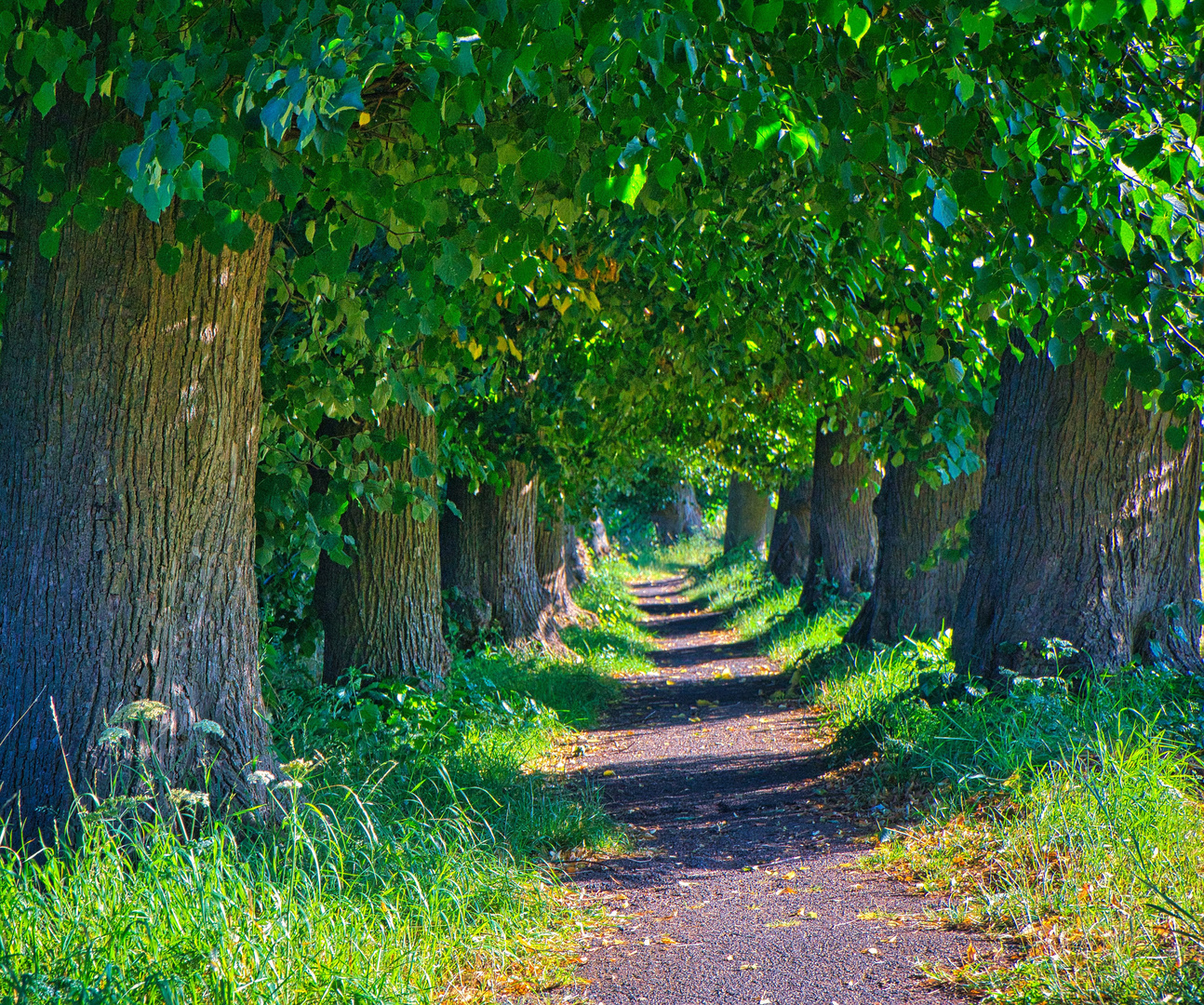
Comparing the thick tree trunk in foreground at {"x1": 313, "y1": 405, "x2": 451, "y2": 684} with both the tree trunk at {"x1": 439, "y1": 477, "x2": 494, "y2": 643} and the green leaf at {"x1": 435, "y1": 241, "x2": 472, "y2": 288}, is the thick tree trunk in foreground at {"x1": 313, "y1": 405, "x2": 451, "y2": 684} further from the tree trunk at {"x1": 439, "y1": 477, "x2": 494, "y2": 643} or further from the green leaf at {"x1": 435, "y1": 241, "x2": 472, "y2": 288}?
the green leaf at {"x1": 435, "y1": 241, "x2": 472, "y2": 288}

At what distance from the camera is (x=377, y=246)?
18.4ft

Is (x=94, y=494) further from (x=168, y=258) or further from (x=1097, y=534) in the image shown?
(x=1097, y=534)

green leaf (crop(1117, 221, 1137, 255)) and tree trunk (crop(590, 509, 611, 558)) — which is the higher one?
green leaf (crop(1117, 221, 1137, 255))

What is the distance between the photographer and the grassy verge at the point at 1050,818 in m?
3.33

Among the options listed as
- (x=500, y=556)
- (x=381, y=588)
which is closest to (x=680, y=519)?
(x=500, y=556)

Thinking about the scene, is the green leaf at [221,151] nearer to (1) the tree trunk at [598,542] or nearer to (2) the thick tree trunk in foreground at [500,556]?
(2) the thick tree trunk in foreground at [500,556]

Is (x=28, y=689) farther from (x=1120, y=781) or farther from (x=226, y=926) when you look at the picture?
(x=1120, y=781)

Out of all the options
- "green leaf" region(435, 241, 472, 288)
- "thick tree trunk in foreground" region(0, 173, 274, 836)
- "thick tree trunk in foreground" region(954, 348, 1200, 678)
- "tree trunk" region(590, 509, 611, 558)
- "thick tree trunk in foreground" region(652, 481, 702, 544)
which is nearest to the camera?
"green leaf" region(435, 241, 472, 288)

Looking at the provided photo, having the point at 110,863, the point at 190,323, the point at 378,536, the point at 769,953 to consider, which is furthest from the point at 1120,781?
the point at 378,536

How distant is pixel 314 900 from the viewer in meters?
3.38

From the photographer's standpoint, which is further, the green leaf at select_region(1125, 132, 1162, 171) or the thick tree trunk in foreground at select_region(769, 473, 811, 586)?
the thick tree trunk in foreground at select_region(769, 473, 811, 586)

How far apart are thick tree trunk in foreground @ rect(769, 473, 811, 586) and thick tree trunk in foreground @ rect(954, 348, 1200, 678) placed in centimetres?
1164

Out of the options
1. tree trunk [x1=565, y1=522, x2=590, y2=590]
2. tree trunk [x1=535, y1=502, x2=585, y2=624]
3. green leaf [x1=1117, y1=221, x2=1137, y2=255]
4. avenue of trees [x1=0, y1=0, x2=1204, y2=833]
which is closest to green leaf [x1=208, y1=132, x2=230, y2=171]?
avenue of trees [x1=0, y1=0, x2=1204, y2=833]

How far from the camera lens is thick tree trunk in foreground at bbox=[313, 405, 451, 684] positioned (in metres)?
8.07
